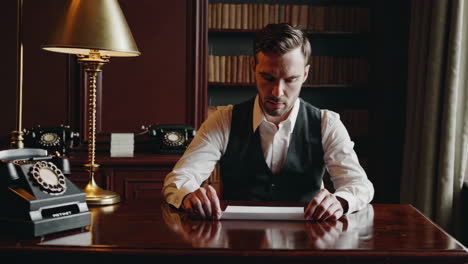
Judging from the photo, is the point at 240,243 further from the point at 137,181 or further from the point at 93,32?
the point at 137,181

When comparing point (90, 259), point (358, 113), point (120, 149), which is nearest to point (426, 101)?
point (358, 113)

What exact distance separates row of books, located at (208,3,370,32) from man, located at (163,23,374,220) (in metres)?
1.95

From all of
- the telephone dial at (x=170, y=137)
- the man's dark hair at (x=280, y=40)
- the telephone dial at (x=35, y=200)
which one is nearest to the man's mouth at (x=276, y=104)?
the man's dark hair at (x=280, y=40)

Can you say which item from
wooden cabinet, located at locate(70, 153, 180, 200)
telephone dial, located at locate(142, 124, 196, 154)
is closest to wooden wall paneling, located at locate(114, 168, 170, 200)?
wooden cabinet, located at locate(70, 153, 180, 200)

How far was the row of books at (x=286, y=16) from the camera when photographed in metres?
3.95

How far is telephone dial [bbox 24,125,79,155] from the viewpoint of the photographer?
3.26 m

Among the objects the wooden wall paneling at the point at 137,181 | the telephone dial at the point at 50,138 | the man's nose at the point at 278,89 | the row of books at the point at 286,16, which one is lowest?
the wooden wall paneling at the point at 137,181

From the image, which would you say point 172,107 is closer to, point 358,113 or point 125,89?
point 125,89

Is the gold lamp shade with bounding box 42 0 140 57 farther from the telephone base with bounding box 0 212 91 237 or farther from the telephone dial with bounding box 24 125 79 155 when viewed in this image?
the telephone dial with bounding box 24 125 79 155

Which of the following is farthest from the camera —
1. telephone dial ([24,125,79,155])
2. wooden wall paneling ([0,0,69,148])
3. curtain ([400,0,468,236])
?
wooden wall paneling ([0,0,69,148])

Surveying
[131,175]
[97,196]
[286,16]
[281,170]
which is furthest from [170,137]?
[97,196]

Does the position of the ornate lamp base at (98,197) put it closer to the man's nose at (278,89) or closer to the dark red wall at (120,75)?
the man's nose at (278,89)

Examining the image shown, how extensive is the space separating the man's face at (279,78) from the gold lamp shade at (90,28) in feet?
1.58

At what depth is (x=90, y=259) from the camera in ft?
4.05
